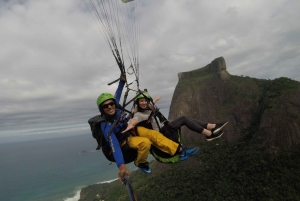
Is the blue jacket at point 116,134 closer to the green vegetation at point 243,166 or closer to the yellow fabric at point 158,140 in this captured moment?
the yellow fabric at point 158,140

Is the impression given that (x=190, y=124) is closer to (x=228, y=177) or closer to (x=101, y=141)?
(x=101, y=141)

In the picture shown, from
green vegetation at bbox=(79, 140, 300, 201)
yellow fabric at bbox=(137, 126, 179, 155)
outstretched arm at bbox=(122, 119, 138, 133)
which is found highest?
outstretched arm at bbox=(122, 119, 138, 133)

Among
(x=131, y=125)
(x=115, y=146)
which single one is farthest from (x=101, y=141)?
(x=131, y=125)

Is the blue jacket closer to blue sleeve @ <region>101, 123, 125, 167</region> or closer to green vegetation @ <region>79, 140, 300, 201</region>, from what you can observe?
blue sleeve @ <region>101, 123, 125, 167</region>

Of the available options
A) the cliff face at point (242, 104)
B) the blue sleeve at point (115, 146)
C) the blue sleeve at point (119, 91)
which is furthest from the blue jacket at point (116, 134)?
the cliff face at point (242, 104)

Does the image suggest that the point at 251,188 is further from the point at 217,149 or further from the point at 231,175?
the point at 217,149

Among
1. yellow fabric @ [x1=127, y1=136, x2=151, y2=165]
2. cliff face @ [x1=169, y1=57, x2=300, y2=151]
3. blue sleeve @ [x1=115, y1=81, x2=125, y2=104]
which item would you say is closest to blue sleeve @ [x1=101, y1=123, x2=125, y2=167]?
yellow fabric @ [x1=127, y1=136, x2=151, y2=165]
